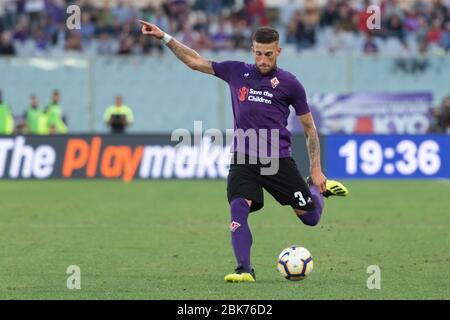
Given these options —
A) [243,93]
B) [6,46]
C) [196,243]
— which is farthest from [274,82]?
[6,46]

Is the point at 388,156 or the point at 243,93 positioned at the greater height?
the point at 388,156

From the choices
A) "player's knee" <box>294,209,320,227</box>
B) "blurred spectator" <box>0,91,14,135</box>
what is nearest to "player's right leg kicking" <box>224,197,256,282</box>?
"player's knee" <box>294,209,320,227</box>

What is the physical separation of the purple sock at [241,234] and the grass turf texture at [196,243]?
0.28 meters

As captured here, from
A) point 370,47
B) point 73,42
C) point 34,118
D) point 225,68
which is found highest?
point 73,42

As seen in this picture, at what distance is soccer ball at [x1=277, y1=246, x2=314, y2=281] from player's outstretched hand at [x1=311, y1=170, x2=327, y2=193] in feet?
2.16

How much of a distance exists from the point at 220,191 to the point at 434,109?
824 cm

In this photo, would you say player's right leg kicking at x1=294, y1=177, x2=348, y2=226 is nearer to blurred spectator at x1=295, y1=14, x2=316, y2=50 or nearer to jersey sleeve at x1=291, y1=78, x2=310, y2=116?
jersey sleeve at x1=291, y1=78, x2=310, y2=116

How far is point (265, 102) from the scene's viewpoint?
1003cm

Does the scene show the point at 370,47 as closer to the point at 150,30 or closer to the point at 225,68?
the point at 225,68

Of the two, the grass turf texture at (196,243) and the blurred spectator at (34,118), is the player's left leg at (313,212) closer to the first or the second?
the grass turf texture at (196,243)

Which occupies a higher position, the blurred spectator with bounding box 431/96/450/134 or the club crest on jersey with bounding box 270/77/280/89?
the blurred spectator with bounding box 431/96/450/134

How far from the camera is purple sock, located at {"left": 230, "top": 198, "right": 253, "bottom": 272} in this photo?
980 cm

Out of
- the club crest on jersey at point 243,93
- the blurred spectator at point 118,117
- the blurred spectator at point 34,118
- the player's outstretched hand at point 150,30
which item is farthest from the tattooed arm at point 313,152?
the blurred spectator at point 34,118

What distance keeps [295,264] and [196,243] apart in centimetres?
383
